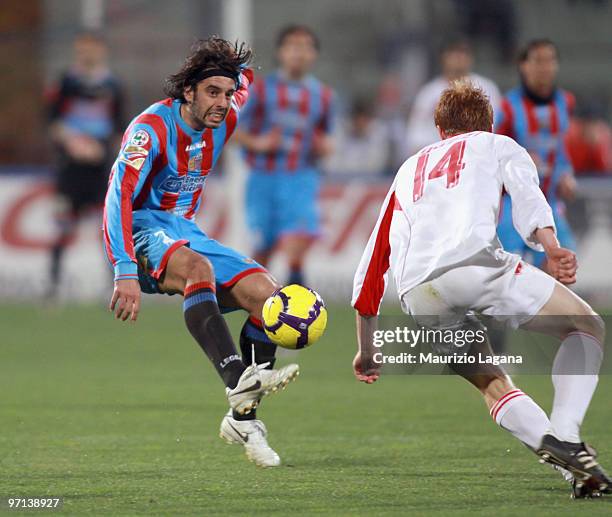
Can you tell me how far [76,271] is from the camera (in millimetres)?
14719

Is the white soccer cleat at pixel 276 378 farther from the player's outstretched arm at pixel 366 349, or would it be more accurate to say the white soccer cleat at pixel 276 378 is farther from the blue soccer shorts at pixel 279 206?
the blue soccer shorts at pixel 279 206

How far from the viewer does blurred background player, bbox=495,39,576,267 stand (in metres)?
9.34

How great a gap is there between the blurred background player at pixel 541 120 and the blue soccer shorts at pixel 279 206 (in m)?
2.19

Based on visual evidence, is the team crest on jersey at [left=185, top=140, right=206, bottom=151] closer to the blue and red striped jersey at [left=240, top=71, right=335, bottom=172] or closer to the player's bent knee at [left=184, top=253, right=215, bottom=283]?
the player's bent knee at [left=184, top=253, right=215, bottom=283]

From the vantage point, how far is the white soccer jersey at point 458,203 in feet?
16.1

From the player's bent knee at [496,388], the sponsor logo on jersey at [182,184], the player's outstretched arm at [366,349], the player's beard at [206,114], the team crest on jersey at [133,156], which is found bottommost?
the player's bent knee at [496,388]

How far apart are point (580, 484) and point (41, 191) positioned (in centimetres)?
1067

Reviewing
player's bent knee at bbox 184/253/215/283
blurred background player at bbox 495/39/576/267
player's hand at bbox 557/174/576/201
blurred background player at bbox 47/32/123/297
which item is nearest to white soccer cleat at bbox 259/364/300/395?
player's bent knee at bbox 184/253/215/283

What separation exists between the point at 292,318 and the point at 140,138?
1.03 m

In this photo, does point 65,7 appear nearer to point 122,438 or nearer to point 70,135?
point 70,135

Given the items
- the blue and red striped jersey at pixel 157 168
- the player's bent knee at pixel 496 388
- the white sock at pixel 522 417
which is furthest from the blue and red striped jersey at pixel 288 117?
the white sock at pixel 522 417

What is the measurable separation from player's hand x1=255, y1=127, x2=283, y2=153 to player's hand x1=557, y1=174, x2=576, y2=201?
8.57ft

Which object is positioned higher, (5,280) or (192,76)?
(192,76)

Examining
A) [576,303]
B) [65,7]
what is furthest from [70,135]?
[576,303]
